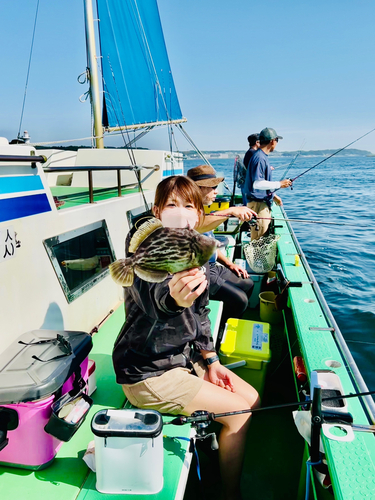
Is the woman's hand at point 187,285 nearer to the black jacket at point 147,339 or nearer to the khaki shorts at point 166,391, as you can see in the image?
the black jacket at point 147,339

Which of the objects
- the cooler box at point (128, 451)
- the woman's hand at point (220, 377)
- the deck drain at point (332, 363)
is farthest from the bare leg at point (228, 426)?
the deck drain at point (332, 363)

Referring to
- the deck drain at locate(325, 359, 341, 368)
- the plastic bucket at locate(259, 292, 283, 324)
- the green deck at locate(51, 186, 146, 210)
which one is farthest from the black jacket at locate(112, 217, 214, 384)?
the plastic bucket at locate(259, 292, 283, 324)

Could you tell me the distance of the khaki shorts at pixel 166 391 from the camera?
208cm

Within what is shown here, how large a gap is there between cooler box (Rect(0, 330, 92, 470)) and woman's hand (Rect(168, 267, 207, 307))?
36.6 inches

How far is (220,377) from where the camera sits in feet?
8.42

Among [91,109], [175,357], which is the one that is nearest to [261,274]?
[175,357]

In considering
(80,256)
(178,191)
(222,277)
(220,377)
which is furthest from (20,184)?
(222,277)

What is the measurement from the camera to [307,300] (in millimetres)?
3785

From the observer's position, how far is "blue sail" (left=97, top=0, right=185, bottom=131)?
880cm

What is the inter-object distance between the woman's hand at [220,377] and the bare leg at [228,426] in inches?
6.8

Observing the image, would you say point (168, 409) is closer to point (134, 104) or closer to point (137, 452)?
point (137, 452)

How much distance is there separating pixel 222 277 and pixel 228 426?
7.38 ft

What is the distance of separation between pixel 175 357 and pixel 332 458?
3.39 ft

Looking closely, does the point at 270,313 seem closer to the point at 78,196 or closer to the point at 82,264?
the point at 82,264
